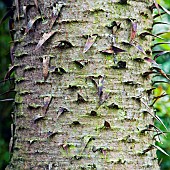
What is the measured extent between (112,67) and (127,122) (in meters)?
0.19

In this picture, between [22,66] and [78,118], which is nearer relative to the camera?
[78,118]

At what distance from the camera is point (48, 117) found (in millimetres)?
1399

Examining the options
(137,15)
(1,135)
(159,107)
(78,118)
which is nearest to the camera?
(78,118)

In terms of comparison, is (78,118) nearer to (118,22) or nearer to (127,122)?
(127,122)

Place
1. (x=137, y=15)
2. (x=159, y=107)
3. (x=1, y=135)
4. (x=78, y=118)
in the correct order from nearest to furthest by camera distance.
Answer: (x=78, y=118)
(x=137, y=15)
(x=159, y=107)
(x=1, y=135)

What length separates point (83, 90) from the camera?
138cm

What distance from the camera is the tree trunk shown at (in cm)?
137

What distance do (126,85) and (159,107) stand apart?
1.83 metres

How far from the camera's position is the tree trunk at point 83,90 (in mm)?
1372

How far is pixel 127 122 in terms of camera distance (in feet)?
4.65

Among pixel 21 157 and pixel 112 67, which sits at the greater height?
pixel 112 67

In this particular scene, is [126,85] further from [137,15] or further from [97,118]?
[137,15]

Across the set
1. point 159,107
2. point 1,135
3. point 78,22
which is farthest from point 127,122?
point 1,135

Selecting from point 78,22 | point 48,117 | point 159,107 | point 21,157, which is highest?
point 159,107
